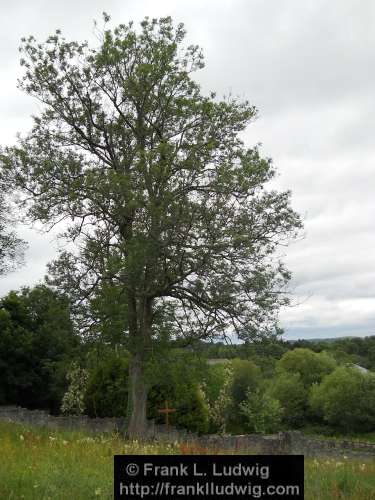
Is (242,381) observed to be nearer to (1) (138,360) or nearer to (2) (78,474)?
(1) (138,360)

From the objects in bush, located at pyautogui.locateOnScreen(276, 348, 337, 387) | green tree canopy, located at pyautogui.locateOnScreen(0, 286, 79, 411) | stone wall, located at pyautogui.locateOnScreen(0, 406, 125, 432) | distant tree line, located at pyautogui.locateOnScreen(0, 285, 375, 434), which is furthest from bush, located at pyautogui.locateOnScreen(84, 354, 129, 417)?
bush, located at pyautogui.locateOnScreen(276, 348, 337, 387)

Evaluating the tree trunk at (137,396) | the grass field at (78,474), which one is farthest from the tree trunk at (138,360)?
the grass field at (78,474)

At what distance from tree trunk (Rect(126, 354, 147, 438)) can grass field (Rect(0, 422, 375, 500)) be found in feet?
32.8

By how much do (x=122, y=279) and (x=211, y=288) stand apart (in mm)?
2782

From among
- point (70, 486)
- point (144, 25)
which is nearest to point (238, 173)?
point (144, 25)

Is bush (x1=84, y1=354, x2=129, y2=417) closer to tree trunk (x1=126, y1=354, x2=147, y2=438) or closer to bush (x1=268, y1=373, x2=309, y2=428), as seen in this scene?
tree trunk (x1=126, y1=354, x2=147, y2=438)

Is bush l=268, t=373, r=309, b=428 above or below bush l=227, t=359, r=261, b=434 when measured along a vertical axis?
below

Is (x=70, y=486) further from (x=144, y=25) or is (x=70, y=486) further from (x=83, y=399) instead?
(x=83, y=399)

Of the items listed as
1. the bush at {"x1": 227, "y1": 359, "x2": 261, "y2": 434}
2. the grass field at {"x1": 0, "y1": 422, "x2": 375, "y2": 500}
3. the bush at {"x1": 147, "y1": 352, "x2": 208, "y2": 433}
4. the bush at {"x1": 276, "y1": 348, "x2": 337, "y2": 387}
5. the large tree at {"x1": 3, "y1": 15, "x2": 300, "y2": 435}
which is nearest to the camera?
the grass field at {"x1": 0, "y1": 422, "x2": 375, "y2": 500}

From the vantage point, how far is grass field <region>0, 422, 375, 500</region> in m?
7.15

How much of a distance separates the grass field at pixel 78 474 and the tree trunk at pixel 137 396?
10.00 metres

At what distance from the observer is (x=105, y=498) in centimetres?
696

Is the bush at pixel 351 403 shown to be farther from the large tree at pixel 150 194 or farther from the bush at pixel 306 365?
the large tree at pixel 150 194

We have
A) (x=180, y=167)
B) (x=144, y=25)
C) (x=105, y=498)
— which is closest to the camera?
(x=105, y=498)
